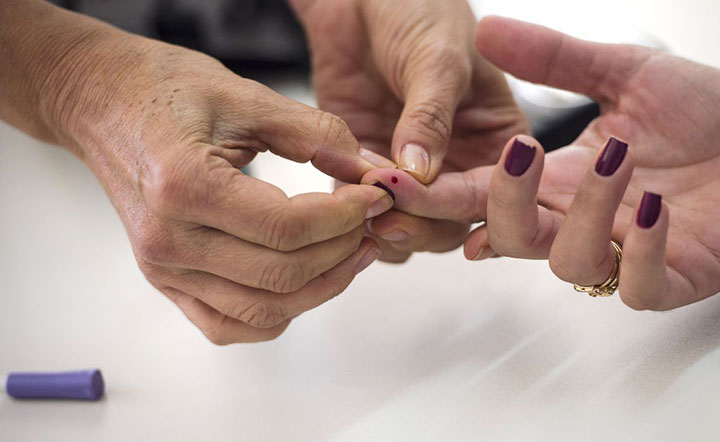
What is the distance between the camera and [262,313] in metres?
0.86

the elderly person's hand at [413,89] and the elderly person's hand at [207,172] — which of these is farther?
the elderly person's hand at [413,89]

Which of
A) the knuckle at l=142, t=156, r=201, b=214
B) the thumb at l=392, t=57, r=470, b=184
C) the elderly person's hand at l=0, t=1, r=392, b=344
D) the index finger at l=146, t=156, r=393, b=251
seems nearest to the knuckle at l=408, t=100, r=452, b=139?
the thumb at l=392, t=57, r=470, b=184

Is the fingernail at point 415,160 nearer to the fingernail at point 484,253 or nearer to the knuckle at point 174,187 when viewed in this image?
the fingernail at point 484,253

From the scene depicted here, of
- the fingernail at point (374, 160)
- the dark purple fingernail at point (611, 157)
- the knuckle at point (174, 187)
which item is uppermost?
the dark purple fingernail at point (611, 157)

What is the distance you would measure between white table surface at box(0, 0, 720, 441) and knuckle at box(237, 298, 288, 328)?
11 cm

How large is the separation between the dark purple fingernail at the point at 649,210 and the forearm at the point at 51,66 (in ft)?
2.20

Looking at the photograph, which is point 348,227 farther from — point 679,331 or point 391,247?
point 679,331

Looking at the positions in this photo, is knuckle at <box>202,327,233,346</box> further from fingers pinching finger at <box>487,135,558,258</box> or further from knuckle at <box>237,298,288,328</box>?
fingers pinching finger at <box>487,135,558,258</box>

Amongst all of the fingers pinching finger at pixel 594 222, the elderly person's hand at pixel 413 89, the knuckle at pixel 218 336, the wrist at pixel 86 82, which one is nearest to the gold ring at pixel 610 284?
the fingers pinching finger at pixel 594 222

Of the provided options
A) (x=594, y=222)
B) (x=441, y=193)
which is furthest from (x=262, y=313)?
(x=594, y=222)

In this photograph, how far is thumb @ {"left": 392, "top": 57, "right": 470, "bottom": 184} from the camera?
0.96 metres

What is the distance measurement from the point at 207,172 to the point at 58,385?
1.29 ft

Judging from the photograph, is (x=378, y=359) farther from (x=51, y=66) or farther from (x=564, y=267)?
(x=51, y=66)

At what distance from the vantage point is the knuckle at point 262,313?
0.85 metres
